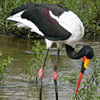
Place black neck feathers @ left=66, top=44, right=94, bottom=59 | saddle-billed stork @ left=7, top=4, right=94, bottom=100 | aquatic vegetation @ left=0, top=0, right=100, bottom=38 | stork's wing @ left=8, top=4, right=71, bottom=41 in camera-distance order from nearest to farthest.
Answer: black neck feathers @ left=66, top=44, right=94, bottom=59 < saddle-billed stork @ left=7, top=4, right=94, bottom=100 < stork's wing @ left=8, top=4, right=71, bottom=41 < aquatic vegetation @ left=0, top=0, right=100, bottom=38

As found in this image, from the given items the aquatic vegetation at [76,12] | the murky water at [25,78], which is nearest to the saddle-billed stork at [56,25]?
→ the murky water at [25,78]

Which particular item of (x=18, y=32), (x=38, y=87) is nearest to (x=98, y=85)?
(x=38, y=87)

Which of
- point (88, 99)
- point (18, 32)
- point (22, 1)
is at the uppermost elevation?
point (88, 99)

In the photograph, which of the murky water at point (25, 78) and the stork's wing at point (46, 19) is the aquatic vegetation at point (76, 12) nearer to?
the murky water at point (25, 78)

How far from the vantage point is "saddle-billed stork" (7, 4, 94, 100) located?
220 inches

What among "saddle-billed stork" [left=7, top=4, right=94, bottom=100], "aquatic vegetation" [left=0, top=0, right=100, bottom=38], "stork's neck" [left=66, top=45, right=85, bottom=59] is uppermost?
"saddle-billed stork" [left=7, top=4, right=94, bottom=100]

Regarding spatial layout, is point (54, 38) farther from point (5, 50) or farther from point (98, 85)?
point (5, 50)

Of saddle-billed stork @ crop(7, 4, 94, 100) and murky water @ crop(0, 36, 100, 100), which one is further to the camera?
murky water @ crop(0, 36, 100, 100)

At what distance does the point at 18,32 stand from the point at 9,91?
366 centimetres

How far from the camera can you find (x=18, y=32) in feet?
30.8

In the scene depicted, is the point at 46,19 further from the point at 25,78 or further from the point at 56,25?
the point at 25,78

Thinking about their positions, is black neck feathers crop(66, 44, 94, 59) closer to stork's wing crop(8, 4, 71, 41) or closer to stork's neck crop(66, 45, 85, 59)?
stork's neck crop(66, 45, 85, 59)

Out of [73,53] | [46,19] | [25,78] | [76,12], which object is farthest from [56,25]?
[76,12]

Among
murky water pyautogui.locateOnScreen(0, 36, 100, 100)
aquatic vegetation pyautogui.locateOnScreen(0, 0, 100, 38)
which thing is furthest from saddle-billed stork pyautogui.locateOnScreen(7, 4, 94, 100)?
aquatic vegetation pyautogui.locateOnScreen(0, 0, 100, 38)
